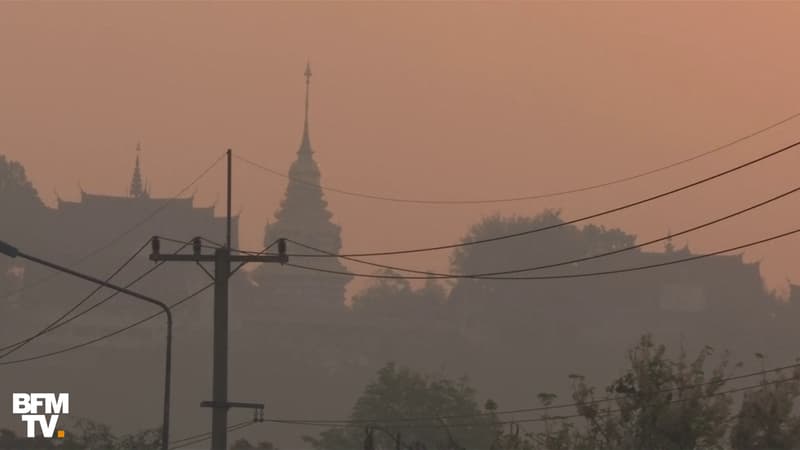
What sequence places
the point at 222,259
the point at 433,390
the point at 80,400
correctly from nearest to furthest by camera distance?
the point at 222,259, the point at 433,390, the point at 80,400

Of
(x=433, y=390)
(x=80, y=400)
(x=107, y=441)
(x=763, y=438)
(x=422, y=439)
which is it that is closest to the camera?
(x=763, y=438)

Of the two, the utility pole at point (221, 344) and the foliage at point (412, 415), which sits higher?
the foliage at point (412, 415)

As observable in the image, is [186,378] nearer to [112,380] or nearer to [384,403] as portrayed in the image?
[112,380]

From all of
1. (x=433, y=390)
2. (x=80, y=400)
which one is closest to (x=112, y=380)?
(x=80, y=400)

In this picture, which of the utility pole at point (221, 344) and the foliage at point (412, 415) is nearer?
the utility pole at point (221, 344)

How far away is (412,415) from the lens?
4444 inches

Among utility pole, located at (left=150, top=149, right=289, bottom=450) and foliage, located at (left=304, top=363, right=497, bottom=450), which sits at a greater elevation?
foliage, located at (left=304, top=363, right=497, bottom=450)

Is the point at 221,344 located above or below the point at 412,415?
below

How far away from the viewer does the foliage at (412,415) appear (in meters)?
110

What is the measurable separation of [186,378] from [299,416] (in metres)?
12.7

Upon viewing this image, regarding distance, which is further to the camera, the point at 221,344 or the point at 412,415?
the point at 412,415

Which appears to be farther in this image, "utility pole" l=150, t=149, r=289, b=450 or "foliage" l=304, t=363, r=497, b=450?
"foliage" l=304, t=363, r=497, b=450

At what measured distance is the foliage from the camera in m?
110

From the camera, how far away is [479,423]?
110750mm
